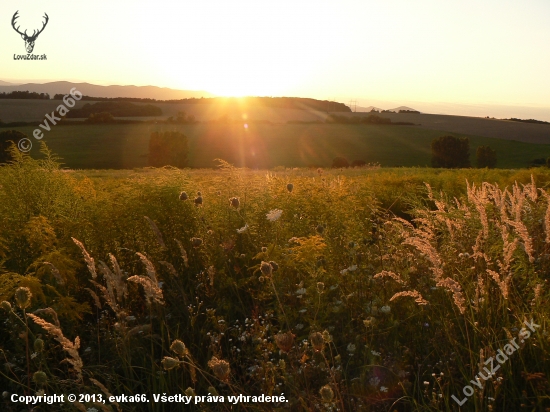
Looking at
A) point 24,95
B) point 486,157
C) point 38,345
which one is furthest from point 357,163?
point 24,95

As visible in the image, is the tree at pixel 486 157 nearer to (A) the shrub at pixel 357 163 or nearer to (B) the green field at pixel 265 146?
(B) the green field at pixel 265 146

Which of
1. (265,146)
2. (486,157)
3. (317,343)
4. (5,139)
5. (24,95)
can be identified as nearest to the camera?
(317,343)

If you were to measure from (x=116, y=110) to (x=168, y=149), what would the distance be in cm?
2511

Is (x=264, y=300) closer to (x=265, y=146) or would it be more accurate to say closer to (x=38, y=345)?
(x=38, y=345)

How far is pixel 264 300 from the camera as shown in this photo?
3789 mm

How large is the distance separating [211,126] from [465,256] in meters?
61.8

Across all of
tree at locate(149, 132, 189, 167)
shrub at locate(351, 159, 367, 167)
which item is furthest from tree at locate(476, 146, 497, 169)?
tree at locate(149, 132, 189, 167)

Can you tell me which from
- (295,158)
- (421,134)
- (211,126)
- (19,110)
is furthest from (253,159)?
(19,110)

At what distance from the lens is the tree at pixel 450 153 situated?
51812 millimetres

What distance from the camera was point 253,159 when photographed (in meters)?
48.4

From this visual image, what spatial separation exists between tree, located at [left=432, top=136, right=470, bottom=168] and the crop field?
162ft

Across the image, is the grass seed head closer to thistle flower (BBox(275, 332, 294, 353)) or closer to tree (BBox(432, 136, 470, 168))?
thistle flower (BBox(275, 332, 294, 353))

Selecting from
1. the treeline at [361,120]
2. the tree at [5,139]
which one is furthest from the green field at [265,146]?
the treeline at [361,120]

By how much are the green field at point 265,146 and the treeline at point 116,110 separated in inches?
253
